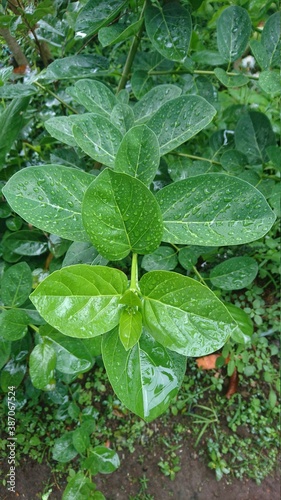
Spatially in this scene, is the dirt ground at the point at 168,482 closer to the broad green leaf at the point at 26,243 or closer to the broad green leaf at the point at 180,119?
the broad green leaf at the point at 26,243

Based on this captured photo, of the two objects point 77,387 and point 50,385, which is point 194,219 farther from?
point 77,387

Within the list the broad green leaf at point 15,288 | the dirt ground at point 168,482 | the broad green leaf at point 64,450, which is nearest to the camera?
the broad green leaf at point 15,288

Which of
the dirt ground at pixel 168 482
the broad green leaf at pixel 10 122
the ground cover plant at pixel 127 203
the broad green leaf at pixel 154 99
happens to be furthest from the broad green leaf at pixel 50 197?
the dirt ground at pixel 168 482

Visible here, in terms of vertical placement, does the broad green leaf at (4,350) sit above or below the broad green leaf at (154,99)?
below

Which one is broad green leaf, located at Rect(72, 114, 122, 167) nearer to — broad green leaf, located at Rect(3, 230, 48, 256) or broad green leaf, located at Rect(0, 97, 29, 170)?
broad green leaf, located at Rect(0, 97, 29, 170)

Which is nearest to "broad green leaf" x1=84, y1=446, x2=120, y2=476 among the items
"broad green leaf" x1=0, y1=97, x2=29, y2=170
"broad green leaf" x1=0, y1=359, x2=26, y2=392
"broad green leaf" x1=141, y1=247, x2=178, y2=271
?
"broad green leaf" x1=0, y1=359, x2=26, y2=392

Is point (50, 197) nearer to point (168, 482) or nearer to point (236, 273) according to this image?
point (236, 273)
